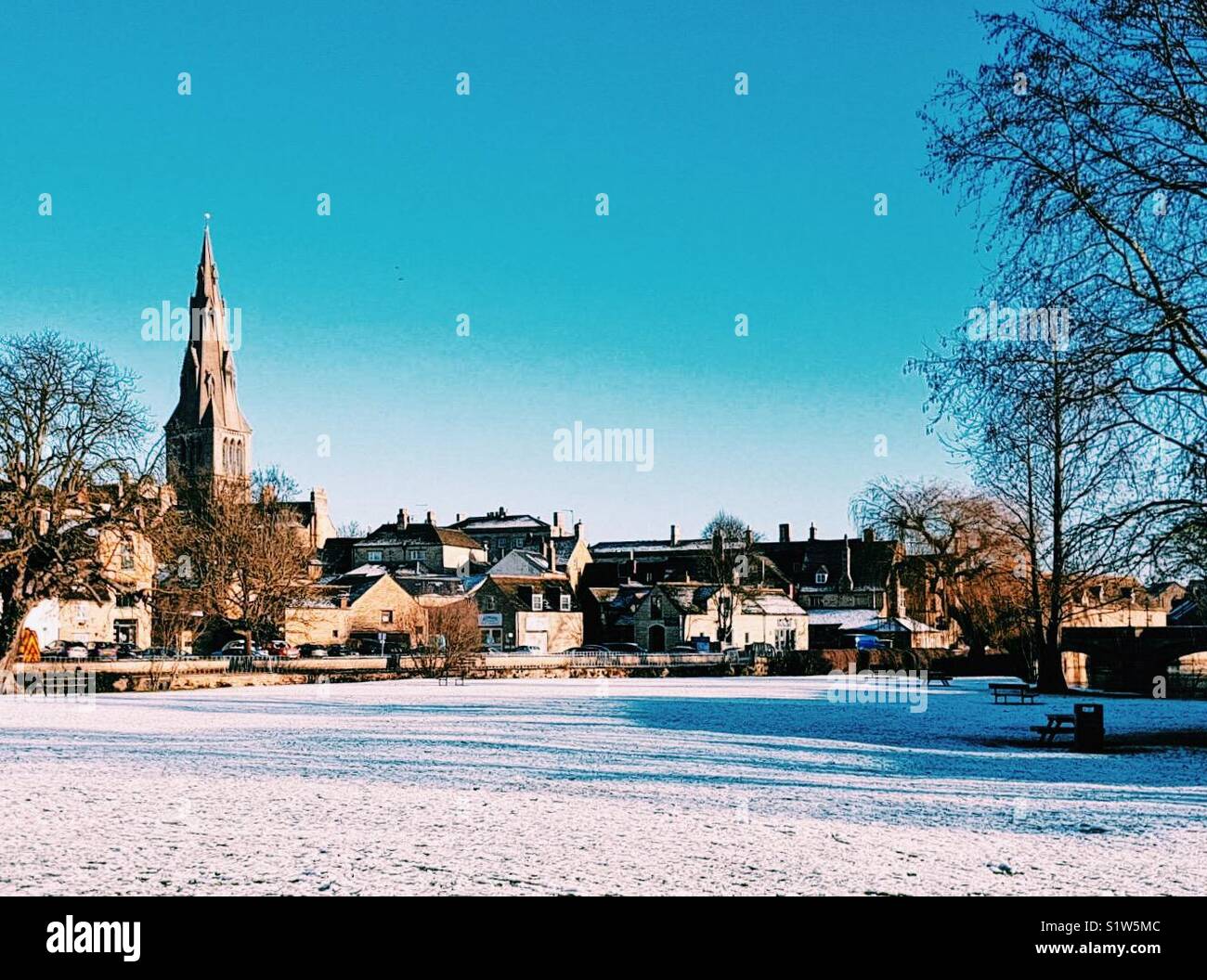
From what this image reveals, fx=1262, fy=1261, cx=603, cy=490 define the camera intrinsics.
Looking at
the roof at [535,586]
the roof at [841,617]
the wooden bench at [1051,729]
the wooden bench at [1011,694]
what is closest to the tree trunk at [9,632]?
the wooden bench at [1011,694]

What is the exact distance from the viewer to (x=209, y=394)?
13038cm

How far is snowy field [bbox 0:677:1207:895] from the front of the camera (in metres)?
10.5

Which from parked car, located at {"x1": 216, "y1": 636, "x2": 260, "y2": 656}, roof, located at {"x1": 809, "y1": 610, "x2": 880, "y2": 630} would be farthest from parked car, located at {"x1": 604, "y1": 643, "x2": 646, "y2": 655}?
parked car, located at {"x1": 216, "y1": 636, "x2": 260, "y2": 656}

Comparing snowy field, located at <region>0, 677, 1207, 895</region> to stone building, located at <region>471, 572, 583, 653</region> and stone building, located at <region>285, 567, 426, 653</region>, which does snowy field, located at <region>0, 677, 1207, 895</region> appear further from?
stone building, located at <region>471, 572, 583, 653</region>

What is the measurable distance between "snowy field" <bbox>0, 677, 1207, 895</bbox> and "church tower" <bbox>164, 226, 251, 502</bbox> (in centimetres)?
10261

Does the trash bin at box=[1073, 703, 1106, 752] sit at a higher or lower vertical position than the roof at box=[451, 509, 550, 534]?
lower

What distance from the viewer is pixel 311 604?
72.7 metres

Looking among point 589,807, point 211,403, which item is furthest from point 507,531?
→ point 589,807

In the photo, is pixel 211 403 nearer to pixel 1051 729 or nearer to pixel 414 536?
pixel 414 536

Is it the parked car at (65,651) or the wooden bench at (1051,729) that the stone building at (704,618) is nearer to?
the parked car at (65,651)
